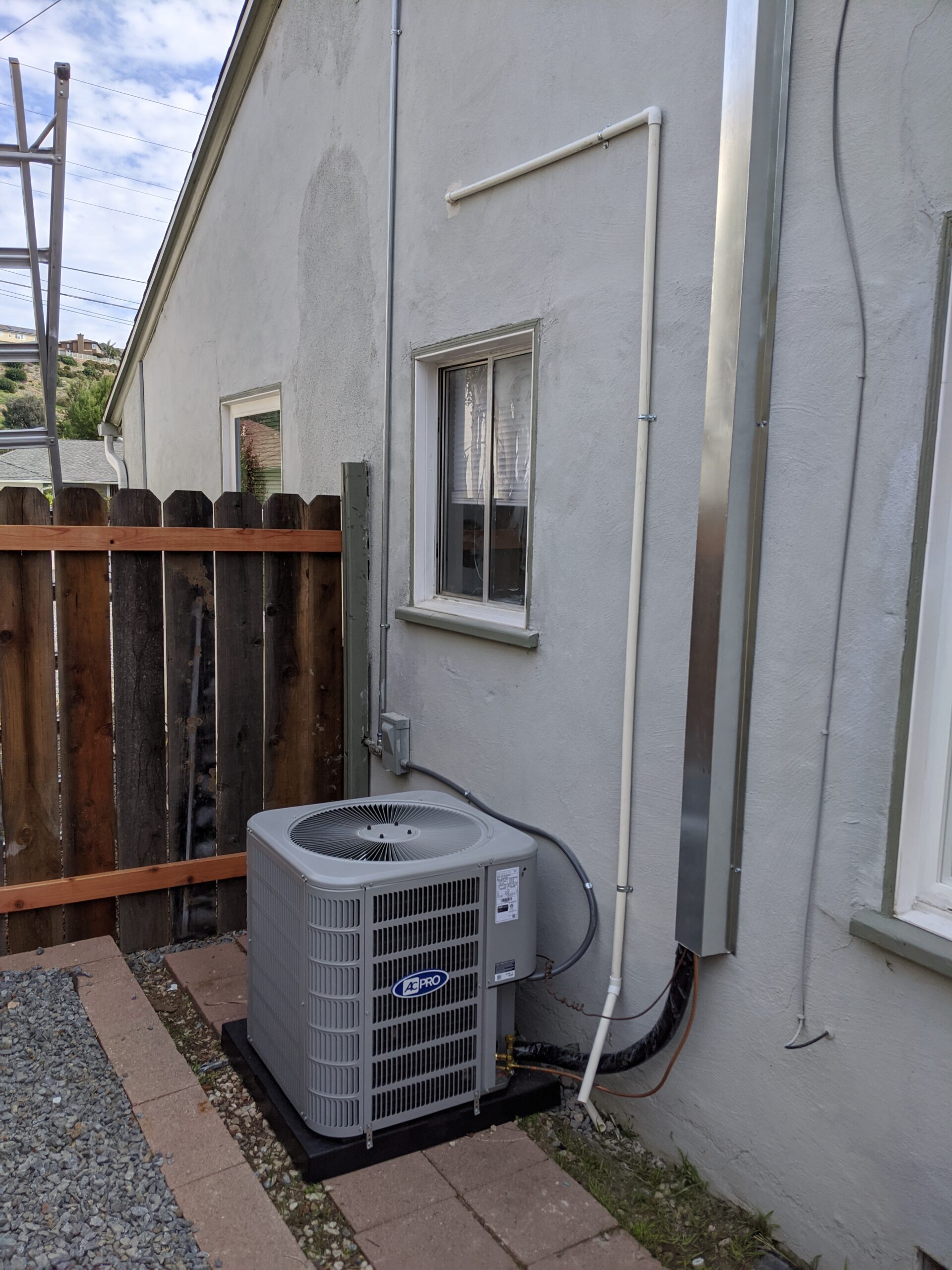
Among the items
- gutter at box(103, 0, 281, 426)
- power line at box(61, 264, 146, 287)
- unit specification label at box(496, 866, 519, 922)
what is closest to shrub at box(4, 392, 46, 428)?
power line at box(61, 264, 146, 287)

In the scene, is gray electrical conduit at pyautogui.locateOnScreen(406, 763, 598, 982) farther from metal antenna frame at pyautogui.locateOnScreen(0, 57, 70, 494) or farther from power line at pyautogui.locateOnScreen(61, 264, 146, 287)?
power line at pyautogui.locateOnScreen(61, 264, 146, 287)

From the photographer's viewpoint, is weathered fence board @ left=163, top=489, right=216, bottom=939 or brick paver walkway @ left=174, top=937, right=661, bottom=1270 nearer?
brick paver walkway @ left=174, top=937, right=661, bottom=1270

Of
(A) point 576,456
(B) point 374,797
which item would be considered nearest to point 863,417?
(A) point 576,456

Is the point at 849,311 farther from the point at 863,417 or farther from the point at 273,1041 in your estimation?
the point at 273,1041

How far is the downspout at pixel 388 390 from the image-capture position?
152 inches

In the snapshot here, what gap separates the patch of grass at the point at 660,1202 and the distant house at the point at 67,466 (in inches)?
1142

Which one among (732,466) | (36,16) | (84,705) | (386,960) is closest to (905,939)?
(732,466)

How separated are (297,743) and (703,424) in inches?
105

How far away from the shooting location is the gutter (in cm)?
531

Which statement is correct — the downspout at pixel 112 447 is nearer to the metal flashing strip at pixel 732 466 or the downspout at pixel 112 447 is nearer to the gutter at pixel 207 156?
the gutter at pixel 207 156

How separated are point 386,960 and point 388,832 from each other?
42 centimetres

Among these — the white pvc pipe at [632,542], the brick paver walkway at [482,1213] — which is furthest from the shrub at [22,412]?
the brick paver walkway at [482,1213]

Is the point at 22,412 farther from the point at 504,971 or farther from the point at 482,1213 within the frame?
the point at 482,1213

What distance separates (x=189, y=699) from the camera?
13.2ft
